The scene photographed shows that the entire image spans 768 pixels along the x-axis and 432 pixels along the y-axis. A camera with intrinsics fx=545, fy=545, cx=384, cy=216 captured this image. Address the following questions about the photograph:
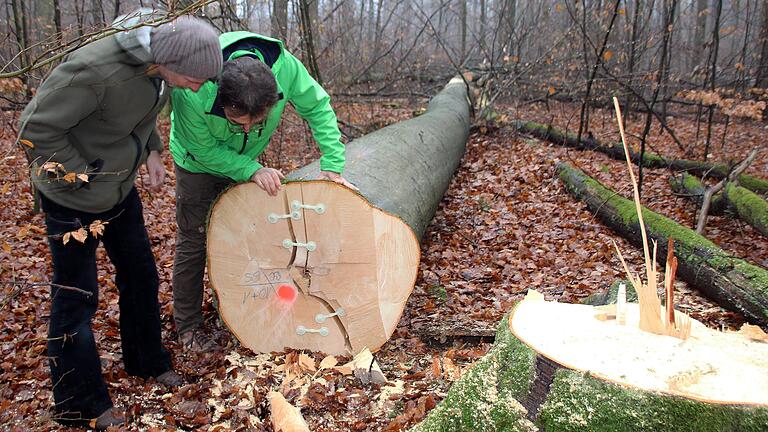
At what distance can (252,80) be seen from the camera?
2.49m

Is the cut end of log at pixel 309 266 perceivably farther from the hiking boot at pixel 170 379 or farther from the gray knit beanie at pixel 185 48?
the gray knit beanie at pixel 185 48

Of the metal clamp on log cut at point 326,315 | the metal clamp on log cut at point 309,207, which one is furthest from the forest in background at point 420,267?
the metal clamp on log cut at point 309,207

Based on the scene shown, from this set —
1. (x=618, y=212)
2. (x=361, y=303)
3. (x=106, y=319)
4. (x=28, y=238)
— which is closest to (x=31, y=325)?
(x=106, y=319)

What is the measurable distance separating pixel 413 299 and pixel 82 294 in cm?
223

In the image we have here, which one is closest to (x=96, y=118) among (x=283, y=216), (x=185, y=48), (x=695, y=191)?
(x=185, y=48)

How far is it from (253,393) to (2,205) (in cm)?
403

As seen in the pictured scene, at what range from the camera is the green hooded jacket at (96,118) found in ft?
7.41

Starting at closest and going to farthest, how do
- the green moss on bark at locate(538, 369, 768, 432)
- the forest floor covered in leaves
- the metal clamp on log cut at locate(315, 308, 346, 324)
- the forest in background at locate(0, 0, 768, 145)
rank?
the green moss on bark at locate(538, 369, 768, 432) → the forest floor covered in leaves → the metal clamp on log cut at locate(315, 308, 346, 324) → the forest in background at locate(0, 0, 768, 145)

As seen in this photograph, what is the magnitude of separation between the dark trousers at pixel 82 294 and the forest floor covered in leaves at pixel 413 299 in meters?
0.11

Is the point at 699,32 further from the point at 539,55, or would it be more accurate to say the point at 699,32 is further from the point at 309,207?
the point at 309,207

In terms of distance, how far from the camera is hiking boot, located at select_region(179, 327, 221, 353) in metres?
3.32

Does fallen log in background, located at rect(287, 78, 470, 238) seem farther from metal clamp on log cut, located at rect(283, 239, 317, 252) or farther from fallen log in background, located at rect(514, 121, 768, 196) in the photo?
fallen log in background, located at rect(514, 121, 768, 196)

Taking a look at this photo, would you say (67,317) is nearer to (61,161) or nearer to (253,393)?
(61,161)

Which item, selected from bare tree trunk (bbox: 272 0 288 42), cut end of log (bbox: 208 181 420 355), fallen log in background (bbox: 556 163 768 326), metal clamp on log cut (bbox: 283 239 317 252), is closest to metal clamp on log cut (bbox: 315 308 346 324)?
cut end of log (bbox: 208 181 420 355)
